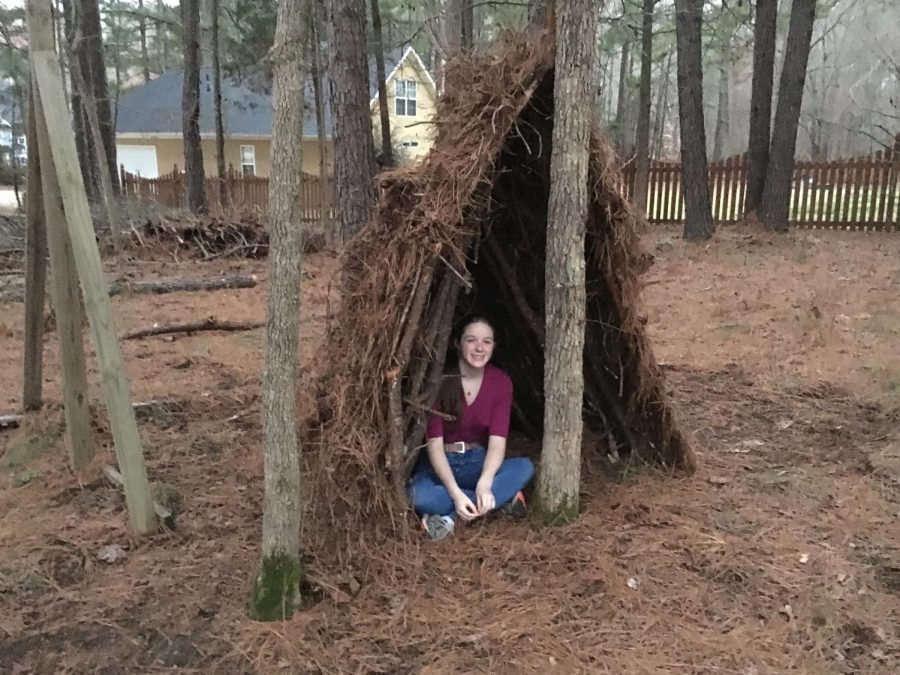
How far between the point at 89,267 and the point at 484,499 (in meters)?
2.22

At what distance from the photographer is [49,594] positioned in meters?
3.37

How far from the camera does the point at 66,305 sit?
4.24 m

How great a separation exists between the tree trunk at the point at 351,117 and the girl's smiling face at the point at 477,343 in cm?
330

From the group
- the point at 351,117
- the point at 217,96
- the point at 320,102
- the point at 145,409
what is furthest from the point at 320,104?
the point at 145,409

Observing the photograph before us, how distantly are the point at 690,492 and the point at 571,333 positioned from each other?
129cm

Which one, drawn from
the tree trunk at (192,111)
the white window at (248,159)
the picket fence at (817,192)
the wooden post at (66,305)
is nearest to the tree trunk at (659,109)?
the white window at (248,159)

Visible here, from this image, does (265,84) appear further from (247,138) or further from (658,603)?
(658,603)

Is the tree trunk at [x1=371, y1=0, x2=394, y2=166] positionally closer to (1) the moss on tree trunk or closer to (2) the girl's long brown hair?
(2) the girl's long brown hair

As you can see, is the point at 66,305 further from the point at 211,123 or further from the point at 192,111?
the point at 211,123

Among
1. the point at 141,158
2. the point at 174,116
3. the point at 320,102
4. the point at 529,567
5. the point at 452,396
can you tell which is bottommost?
the point at 529,567

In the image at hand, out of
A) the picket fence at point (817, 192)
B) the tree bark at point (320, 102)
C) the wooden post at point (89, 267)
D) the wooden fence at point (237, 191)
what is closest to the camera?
the wooden post at point (89, 267)

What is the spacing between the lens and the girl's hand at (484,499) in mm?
3711

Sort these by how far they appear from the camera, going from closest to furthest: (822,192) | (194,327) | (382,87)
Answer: (194,327)
(382,87)
(822,192)

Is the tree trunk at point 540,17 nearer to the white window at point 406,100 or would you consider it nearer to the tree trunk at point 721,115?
the white window at point 406,100
